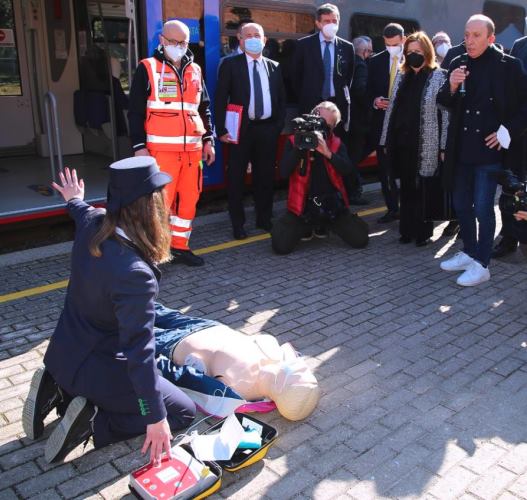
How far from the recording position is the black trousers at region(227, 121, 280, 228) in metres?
5.56

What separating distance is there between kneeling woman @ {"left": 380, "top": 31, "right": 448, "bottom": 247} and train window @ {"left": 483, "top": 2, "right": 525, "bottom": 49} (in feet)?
13.7

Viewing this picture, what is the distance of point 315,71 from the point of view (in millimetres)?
5930

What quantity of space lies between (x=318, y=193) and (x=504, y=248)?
5.65 ft

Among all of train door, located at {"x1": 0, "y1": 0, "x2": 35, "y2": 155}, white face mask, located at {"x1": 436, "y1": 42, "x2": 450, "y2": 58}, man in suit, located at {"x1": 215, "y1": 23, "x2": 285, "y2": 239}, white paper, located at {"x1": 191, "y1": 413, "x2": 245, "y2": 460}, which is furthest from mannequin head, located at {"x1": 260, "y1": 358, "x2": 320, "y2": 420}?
train door, located at {"x1": 0, "y1": 0, "x2": 35, "y2": 155}

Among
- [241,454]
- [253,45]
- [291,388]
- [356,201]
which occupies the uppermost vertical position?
[253,45]

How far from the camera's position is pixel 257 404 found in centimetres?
295

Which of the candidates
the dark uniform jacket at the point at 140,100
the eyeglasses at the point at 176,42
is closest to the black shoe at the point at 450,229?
the dark uniform jacket at the point at 140,100

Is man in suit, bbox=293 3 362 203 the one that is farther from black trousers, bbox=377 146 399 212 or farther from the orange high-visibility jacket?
the orange high-visibility jacket

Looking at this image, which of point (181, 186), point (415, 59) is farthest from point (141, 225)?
point (415, 59)

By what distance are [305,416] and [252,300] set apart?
61.1 inches

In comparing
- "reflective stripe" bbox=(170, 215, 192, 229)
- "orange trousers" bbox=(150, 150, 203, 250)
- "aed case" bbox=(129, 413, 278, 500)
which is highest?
"orange trousers" bbox=(150, 150, 203, 250)

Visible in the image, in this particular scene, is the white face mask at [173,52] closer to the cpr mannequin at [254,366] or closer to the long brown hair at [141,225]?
the cpr mannequin at [254,366]

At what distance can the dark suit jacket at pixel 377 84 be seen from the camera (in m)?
5.89

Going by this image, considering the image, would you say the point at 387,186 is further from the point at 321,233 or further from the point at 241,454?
the point at 241,454
